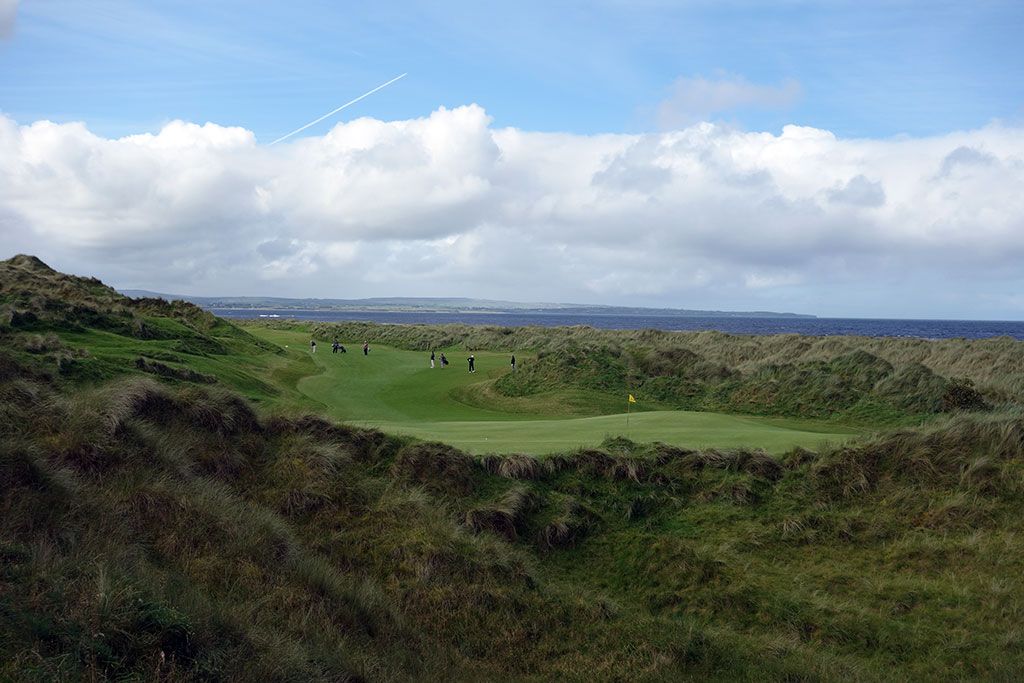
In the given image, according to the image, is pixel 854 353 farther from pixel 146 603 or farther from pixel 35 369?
pixel 146 603

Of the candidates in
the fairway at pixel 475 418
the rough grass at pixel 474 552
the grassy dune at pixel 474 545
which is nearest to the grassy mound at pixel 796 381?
the fairway at pixel 475 418

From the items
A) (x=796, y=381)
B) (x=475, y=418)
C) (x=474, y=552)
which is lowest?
(x=475, y=418)

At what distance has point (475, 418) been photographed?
26078 mm

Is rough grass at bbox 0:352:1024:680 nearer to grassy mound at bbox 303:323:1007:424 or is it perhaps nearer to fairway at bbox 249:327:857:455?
fairway at bbox 249:327:857:455

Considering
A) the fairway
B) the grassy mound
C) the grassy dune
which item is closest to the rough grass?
the grassy dune

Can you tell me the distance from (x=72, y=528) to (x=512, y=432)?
36.2 feet

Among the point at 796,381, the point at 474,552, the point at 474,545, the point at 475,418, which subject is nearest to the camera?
the point at 474,552

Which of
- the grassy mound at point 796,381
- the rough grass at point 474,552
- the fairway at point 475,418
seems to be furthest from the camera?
the grassy mound at point 796,381

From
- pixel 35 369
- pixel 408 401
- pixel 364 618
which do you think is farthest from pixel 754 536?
pixel 408 401

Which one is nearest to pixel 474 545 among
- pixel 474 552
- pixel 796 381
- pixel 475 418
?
pixel 474 552

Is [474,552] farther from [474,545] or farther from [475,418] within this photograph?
[475,418]

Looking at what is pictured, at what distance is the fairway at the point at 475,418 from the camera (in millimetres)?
15442

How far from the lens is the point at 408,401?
28.5 metres

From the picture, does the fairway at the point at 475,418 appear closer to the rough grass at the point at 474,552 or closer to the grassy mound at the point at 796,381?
the rough grass at the point at 474,552
